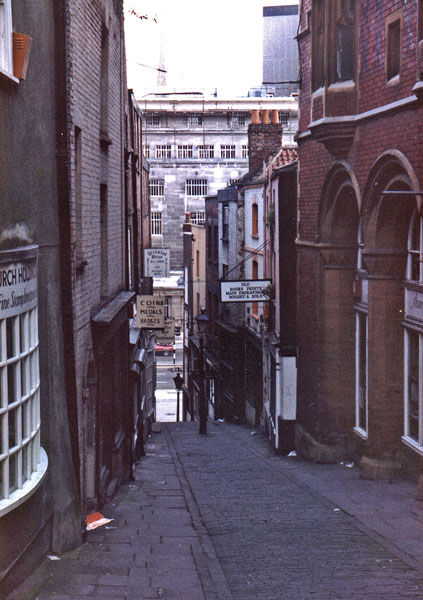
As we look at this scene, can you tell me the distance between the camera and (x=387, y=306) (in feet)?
49.7

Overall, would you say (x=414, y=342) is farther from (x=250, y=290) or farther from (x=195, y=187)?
(x=195, y=187)

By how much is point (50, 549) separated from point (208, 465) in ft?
31.0

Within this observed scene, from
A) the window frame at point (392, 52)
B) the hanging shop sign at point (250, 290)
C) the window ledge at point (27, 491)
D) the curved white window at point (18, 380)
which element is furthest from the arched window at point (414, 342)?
the hanging shop sign at point (250, 290)

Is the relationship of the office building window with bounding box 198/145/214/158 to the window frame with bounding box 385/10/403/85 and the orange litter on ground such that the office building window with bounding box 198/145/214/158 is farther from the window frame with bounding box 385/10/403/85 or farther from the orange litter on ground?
the orange litter on ground

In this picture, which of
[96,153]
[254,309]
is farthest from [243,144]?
[96,153]

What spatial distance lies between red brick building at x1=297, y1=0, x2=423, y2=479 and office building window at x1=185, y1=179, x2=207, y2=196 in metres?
54.4

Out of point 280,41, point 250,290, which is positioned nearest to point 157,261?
point 250,290

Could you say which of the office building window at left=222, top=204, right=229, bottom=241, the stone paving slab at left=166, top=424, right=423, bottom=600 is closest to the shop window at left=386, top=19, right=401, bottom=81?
the stone paving slab at left=166, top=424, right=423, bottom=600

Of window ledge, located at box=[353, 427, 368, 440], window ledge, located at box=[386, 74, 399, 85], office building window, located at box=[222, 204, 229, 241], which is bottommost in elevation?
window ledge, located at box=[353, 427, 368, 440]

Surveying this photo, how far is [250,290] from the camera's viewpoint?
2320 centimetres

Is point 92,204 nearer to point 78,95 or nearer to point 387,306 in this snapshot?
point 78,95

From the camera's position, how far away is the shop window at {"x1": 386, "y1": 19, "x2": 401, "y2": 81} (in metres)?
14.1

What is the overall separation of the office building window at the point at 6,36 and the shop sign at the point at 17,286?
1708 millimetres

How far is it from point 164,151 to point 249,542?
66.5 m
